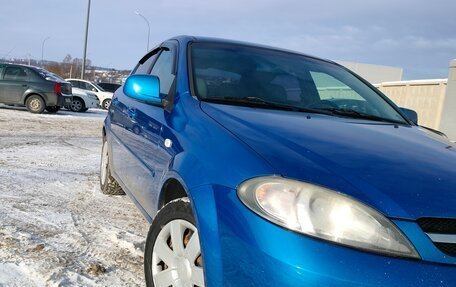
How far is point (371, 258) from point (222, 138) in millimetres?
839

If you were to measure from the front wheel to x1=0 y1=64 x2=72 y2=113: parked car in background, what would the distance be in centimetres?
1296

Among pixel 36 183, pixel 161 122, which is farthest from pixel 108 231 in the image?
pixel 36 183

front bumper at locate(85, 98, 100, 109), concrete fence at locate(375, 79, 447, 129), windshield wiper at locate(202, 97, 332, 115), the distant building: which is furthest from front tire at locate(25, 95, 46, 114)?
the distant building

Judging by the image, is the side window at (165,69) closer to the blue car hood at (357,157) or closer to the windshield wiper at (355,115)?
the blue car hood at (357,157)

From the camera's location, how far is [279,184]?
1.72 m

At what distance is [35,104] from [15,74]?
1140 millimetres

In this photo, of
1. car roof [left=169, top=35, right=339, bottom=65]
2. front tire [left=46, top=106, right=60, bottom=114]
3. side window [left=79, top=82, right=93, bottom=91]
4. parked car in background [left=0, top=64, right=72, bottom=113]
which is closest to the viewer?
car roof [left=169, top=35, right=339, bottom=65]

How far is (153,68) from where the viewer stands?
3.91 m

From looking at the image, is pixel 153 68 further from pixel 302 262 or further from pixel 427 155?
pixel 302 262

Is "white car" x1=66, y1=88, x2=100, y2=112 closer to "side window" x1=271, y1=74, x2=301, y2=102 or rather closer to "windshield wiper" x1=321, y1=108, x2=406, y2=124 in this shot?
"side window" x1=271, y1=74, x2=301, y2=102

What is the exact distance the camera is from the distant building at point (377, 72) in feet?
109

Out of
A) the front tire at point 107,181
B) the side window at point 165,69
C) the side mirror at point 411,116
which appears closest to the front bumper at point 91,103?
the front tire at point 107,181

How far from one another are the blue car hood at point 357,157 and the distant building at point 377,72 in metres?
31.8

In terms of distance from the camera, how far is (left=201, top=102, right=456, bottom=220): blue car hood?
1.68 m
